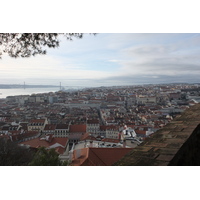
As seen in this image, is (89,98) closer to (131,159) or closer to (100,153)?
(100,153)

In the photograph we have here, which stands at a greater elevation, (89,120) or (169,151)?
(169,151)

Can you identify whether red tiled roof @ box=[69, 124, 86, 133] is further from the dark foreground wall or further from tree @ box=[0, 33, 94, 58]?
the dark foreground wall

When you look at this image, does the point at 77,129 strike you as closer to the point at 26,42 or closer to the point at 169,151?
the point at 26,42

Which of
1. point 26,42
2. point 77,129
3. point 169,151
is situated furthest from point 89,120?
point 169,151

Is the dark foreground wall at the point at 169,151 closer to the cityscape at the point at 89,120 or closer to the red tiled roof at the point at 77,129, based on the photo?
the cityscape at the point at 89,120

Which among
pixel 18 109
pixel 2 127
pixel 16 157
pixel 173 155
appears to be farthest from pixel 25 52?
pixel 18 109

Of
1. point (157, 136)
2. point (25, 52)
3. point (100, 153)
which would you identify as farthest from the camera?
point (100, 153)
